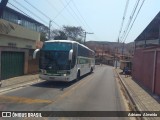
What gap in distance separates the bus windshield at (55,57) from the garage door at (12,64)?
11.8 feet

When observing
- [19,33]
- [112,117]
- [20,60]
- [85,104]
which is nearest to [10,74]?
[20,60]

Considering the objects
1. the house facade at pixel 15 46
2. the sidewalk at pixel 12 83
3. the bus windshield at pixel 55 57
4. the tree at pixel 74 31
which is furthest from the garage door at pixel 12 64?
the tree at pixel 74 31

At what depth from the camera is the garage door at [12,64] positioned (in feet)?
75.4

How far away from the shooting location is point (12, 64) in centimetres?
2488

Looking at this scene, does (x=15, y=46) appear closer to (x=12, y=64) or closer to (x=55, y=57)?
(x=12, y=64)

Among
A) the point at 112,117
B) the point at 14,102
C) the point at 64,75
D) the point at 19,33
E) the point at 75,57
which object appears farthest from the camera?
the point at 19,33

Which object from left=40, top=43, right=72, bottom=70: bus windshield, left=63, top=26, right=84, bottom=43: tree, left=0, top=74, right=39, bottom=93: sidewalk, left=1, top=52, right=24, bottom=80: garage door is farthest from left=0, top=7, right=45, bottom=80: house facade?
left=63, top=26, right=84, bottom=43: tree

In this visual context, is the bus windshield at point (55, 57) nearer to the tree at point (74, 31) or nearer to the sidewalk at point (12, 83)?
the sidewalk at point (12, 83)

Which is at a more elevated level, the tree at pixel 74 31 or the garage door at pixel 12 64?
the tree at pixel 74 31

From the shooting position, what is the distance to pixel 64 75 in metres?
21.0

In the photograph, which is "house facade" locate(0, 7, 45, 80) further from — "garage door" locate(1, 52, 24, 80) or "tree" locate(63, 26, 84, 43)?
"tree" locate(63, 26, 84, 43)

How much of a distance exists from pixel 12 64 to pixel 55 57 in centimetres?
556

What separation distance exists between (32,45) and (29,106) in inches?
928

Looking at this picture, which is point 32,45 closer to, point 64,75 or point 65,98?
point 64,75
